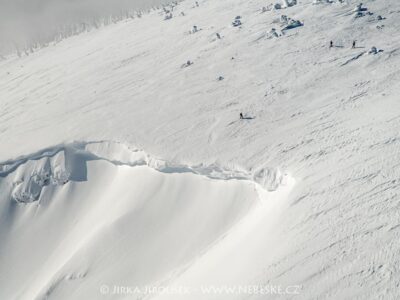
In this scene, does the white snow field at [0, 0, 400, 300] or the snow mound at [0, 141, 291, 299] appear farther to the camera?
the snow mound at [0, 141, 291, 299]

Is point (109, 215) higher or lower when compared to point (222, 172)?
lower

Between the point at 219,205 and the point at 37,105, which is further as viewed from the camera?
the point at 37,105

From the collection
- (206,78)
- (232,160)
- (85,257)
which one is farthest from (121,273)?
(206,78)

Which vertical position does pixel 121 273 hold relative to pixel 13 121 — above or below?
below

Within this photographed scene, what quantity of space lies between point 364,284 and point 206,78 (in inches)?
459

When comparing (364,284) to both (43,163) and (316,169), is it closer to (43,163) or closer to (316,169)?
(316,169)

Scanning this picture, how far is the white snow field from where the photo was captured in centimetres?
738

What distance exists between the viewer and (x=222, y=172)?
10969 millimetres

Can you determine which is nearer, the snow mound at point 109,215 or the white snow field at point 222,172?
the white snow field at point 222,172

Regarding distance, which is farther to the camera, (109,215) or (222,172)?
(109,215)

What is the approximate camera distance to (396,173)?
8.09 meters

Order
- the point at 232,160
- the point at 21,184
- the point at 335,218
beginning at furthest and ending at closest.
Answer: the point at 21,184
the point at 232,160
the point at 335,218

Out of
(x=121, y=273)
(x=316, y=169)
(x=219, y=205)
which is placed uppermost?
(x=316, y=169)

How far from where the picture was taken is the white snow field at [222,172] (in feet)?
24.2
